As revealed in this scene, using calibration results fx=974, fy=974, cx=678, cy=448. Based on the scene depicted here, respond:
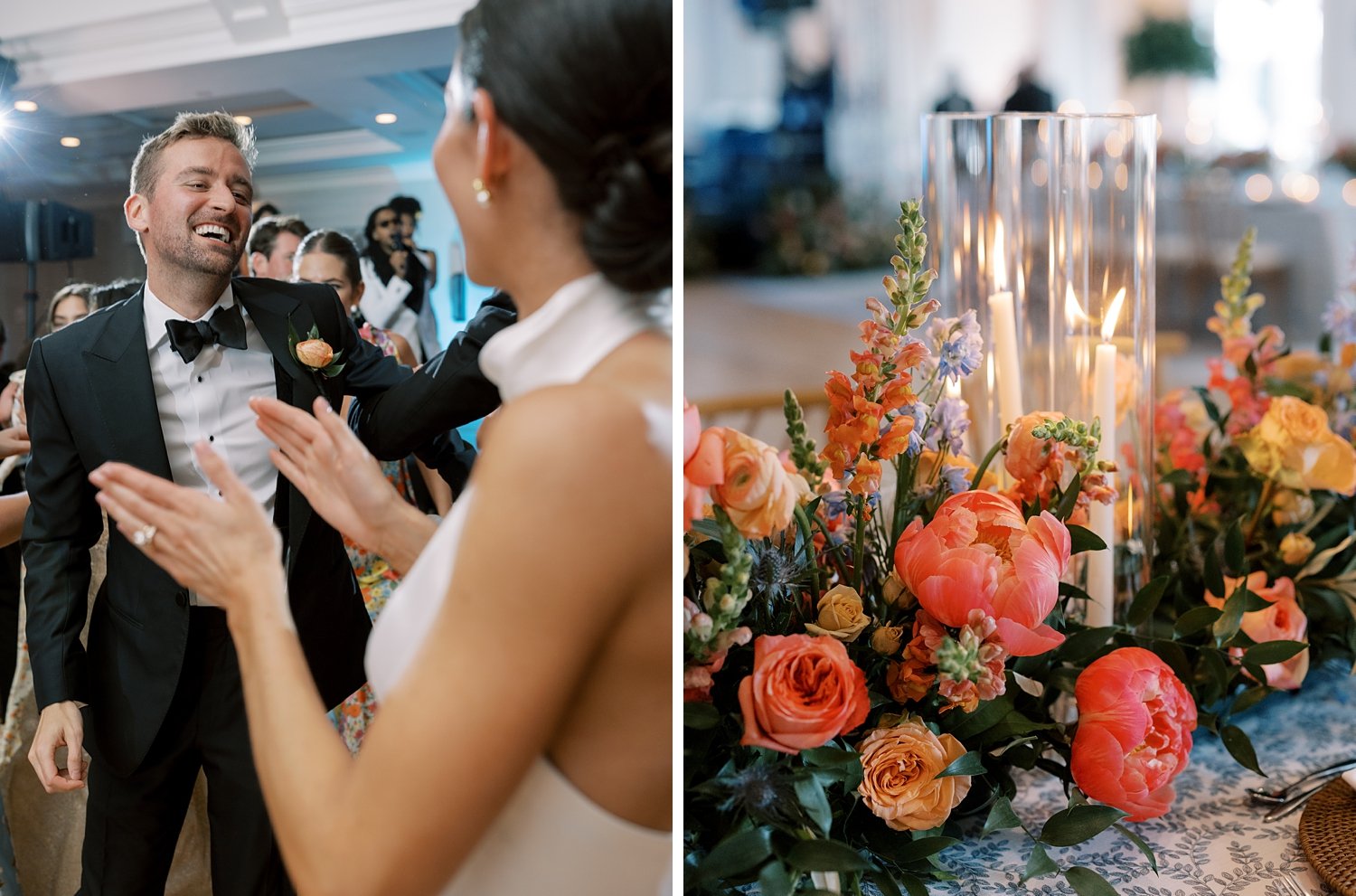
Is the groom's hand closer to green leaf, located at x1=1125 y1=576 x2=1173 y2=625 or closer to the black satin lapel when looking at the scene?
the black satin lapel

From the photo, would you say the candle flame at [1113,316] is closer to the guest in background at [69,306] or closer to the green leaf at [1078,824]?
the green leaf at [1078,824]

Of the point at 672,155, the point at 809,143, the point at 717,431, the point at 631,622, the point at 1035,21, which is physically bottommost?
the point at 631,622

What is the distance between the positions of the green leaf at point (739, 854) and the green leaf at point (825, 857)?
0.02 m

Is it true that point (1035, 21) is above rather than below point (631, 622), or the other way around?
above

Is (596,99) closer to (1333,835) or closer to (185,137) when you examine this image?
(185,137)

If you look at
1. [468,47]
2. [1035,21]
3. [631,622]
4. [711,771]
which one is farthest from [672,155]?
[1035,21]

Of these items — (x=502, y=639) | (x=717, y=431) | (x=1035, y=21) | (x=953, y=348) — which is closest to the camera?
(x=502, y=639)

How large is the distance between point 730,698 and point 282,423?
13.5 inches

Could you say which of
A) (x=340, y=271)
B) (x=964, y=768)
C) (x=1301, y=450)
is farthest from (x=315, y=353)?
(x=1301, y=450)

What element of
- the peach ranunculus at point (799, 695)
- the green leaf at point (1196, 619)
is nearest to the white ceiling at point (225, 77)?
the peach ranunculus at point (799, 695)

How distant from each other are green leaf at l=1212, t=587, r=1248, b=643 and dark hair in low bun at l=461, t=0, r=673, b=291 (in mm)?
572

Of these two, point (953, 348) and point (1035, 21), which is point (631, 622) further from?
point (1035, 21)

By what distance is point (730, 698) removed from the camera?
67 centimetres

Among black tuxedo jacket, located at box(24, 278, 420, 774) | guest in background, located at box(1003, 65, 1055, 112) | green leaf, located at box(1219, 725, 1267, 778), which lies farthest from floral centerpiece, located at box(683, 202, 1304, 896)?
guest in background, located at box(1003, 65, 1055, 112)
